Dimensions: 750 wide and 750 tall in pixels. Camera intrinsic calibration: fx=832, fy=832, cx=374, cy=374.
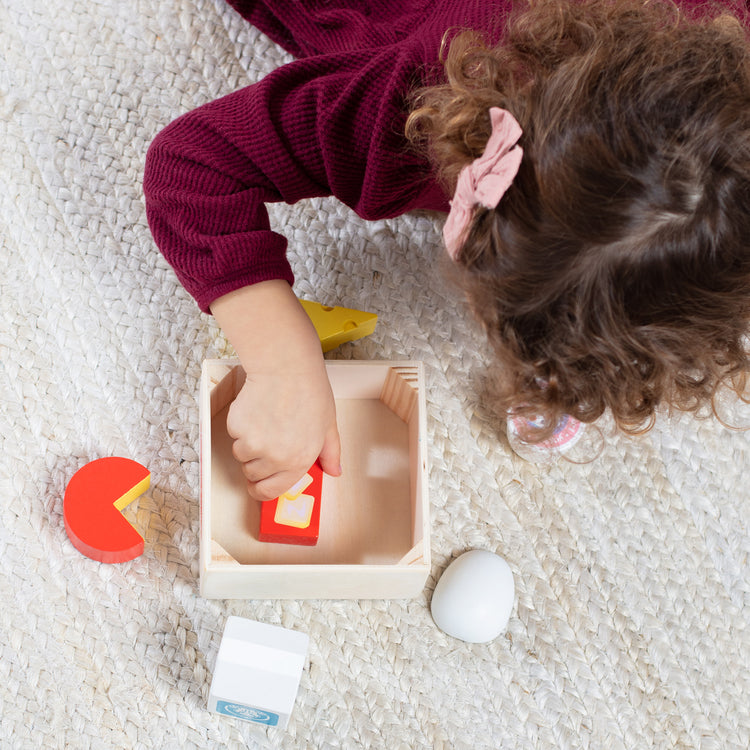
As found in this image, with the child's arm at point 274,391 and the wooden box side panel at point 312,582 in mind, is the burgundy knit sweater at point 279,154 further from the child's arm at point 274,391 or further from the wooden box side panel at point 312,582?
the wooden box side panel at point 312,582

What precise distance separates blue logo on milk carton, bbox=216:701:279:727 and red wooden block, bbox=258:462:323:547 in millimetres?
113

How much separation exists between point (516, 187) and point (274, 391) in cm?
24

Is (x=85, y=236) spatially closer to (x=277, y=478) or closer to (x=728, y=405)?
(x=277, y=478)

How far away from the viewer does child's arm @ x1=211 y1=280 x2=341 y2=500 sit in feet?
1.92

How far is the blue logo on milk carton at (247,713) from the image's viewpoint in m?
0.56

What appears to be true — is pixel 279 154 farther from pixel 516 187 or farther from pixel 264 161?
pixel 516 187

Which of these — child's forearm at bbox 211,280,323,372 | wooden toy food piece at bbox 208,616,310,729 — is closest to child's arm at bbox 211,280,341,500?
child's forearm at bbox 211,280,323,372

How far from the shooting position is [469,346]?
0.70 meters

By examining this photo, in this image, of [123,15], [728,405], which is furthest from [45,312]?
[728,405]

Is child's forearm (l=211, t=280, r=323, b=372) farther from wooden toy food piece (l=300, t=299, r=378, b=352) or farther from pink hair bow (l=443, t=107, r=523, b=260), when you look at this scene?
pink hair bow (l=443, t=107, r=523, b=260)

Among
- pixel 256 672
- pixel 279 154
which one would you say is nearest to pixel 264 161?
pixel 279 154

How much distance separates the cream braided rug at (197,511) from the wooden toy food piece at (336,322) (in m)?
0.03

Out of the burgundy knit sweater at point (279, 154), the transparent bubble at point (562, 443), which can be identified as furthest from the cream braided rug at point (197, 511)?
the burgundy knit sweater at point (279, 154)

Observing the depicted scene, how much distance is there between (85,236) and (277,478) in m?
0.28
